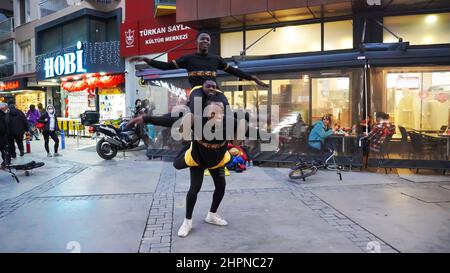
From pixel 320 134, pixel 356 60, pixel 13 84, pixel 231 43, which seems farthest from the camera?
pixel 13 84

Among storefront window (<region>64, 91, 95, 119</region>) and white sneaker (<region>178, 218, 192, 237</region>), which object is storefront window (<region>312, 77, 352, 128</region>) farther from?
storefront window (<region>64, 91, 95, 119</region>)

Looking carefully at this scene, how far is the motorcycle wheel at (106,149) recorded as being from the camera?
11633 mm

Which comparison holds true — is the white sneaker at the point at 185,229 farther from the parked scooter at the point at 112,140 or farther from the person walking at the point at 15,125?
the person walking at the point at 15,125

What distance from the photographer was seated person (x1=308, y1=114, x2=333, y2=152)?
9.13 metres

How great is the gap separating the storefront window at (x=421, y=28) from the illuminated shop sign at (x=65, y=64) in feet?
44.4

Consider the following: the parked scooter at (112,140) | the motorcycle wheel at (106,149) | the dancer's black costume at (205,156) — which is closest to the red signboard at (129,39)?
the parked scooter at (112,140)

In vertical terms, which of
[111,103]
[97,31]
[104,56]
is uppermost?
[97,31]

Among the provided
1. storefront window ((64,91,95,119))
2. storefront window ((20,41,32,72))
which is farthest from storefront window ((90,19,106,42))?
storefront window ((20,41,32,72))

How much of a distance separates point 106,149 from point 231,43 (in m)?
5.15

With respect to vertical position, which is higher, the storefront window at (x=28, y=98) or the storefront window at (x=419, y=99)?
the storefront window at (x=28, y=98)

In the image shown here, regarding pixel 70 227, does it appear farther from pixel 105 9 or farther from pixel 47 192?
pixel 105 9

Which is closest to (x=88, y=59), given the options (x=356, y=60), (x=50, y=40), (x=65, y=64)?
(x=65, y=64)

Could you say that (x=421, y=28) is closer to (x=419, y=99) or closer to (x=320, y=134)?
(x=419, y=99)

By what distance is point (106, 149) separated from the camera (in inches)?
462
